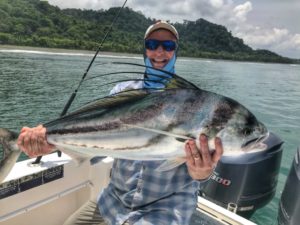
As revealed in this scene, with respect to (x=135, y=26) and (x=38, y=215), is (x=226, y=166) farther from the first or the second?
(x=135, y=26)

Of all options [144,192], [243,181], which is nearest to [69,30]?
[243,181]

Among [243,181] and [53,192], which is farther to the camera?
[243,181]

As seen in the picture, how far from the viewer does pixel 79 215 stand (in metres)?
2.81

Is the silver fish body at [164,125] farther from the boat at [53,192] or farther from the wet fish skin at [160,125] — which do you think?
the boat at [53,192]

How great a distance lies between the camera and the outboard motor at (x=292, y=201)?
11.3ft

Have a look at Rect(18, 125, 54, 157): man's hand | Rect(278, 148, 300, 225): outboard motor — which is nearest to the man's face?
Rect(18, 125, 54, 157): man's hand

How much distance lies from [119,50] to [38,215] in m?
66.2

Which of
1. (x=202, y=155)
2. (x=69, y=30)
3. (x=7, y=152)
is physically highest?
(x=202, y=155)

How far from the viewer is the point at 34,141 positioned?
206 cm

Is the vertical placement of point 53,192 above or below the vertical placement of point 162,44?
below

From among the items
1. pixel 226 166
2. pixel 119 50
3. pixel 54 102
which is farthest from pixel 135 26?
pixel 226 166

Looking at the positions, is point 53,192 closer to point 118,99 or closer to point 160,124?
point 118,99

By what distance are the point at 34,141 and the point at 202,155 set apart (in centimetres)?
96

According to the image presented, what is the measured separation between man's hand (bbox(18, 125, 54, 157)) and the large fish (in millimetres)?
162
